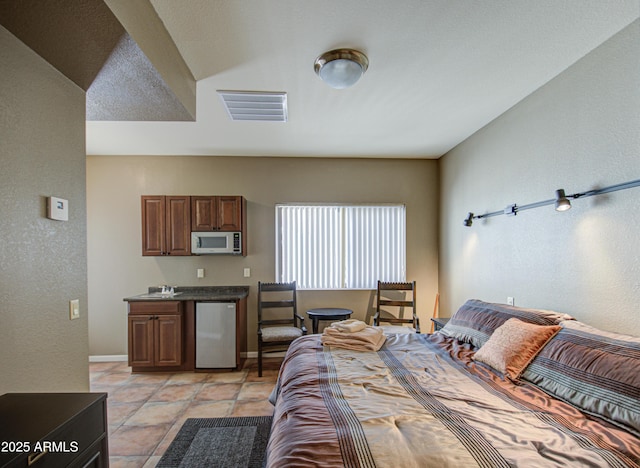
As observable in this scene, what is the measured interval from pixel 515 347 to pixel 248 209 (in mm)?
3453

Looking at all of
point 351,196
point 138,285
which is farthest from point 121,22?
point 138,285

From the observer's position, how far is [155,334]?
3.67 meters

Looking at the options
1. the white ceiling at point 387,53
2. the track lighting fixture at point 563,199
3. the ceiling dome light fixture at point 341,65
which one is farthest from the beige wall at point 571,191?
the ceiling dome light fixture at point 341,65

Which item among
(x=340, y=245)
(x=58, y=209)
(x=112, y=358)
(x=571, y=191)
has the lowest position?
(x=112, y=358)

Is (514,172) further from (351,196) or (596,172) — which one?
(351,196)

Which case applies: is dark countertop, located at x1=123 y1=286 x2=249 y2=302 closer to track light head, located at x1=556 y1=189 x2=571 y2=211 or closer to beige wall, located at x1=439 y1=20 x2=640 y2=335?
beige wall, located at x1=439 y1=20 x2=640 y2=335

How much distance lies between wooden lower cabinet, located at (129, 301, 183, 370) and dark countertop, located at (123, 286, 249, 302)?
13cm

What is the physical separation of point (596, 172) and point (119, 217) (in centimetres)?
510

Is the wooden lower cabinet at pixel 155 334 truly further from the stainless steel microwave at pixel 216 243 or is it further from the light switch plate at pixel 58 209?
the light switch plate at pixel 58 209

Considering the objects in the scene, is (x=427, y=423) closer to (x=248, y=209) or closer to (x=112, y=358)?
(x=248, y=209)

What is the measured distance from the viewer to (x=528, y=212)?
2.60 meters

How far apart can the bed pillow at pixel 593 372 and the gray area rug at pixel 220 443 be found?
1.89m

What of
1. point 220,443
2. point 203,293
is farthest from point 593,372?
point 203,293

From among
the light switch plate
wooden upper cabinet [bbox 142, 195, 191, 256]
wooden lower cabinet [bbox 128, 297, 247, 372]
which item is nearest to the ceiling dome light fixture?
the light switch plate
